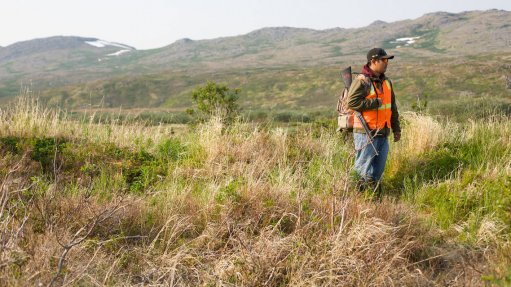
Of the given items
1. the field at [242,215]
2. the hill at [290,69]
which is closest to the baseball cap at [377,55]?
the field at [242,215]

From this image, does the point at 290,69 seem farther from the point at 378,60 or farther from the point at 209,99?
the point at 378,60

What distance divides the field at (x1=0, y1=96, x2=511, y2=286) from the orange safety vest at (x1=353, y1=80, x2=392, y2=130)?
87 centimetres

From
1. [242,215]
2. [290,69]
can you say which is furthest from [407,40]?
[242,215]

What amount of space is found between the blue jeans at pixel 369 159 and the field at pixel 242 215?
1.38 feet

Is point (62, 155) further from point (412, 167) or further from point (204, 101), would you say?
point (204, 101)

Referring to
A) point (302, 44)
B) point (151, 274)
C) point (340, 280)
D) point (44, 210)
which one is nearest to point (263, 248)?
point (340, 280)

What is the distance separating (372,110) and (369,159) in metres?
0.60

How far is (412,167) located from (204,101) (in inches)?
290

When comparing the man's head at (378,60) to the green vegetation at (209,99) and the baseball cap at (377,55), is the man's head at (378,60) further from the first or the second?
the green vegetation at (209,99)

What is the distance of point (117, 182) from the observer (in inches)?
212

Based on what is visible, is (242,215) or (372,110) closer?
(242,215)

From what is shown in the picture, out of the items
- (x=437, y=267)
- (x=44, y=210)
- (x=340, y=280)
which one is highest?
(x=44, y=210)

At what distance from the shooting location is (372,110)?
17.6 ft

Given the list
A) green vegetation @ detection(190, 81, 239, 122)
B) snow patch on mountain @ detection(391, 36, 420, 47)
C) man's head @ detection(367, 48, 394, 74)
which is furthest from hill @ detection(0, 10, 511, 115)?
man's head @ detection(367, 48, 394, 74)
